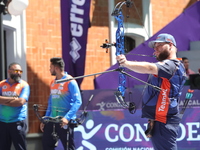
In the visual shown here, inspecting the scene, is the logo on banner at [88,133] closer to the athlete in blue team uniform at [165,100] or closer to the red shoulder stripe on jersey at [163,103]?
the athlete in blue team uniform at [165,100]

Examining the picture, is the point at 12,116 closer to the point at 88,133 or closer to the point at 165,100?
the point at 88,133

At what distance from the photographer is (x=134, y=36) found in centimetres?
1443

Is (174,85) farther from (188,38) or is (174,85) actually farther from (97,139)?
(188,38)

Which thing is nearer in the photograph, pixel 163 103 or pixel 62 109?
pixel 163 103

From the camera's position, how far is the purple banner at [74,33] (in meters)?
11.5

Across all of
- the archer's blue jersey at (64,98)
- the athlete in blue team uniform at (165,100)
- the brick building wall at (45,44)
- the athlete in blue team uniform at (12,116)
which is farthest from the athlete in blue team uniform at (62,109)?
the brick building wall at (45,44)

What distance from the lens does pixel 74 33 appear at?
37.8ft

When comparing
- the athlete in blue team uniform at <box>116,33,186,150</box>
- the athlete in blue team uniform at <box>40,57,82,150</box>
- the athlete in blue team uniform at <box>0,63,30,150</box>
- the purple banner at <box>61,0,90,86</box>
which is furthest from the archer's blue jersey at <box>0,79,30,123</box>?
the athlete in blue team uniform at <box>116,33,186,150</box>

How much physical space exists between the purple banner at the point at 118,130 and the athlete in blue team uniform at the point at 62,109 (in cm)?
117

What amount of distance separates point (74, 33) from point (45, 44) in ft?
4.04

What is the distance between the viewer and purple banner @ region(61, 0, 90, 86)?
1145 cm

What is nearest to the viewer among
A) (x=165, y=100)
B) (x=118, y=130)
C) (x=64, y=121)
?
(x=165, y=100)

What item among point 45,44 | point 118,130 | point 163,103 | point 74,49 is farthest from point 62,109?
point 45,44

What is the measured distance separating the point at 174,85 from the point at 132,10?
8503mm
